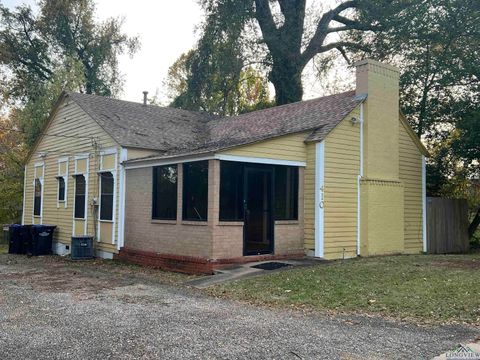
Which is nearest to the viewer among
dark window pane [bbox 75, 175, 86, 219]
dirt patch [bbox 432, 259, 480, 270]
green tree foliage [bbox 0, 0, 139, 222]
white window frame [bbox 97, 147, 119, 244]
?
dirt patch [bbox 432, 259, 480, 270]

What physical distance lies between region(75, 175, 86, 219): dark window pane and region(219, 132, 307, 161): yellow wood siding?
7.75 metres

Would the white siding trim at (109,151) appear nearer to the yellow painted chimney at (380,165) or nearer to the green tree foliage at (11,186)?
the yellow painted chimney at (380,165)

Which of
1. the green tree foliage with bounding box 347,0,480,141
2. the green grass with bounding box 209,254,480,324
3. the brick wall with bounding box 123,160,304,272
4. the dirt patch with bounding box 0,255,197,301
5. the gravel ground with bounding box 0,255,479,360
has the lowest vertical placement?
the dirt patch with bounding box 0,255,197,301

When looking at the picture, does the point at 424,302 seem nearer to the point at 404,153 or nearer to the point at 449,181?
the point at 404,153

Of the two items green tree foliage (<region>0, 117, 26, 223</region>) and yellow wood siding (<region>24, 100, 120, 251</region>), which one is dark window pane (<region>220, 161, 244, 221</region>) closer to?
yellow wood siding (<region>24, 100, 120, 251</region>)

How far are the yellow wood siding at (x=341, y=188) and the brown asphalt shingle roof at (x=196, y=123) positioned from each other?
17.9 inches

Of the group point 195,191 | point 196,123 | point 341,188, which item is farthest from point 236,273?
point 196,123

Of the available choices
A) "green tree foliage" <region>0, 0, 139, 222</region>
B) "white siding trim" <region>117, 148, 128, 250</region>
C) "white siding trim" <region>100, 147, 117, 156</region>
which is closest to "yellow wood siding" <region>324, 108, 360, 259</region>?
"white siding trim" <region>117, 148, 128, 250</region>

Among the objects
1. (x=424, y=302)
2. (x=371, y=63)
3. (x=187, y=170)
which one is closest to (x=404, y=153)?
(x=371, y=63)

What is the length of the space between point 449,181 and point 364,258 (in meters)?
7.07

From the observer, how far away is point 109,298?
28.1 ft

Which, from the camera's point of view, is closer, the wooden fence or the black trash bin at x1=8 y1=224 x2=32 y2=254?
the wooden fence

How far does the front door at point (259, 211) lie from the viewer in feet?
40.8

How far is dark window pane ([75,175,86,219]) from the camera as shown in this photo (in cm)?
1686
